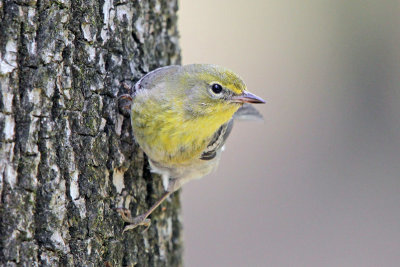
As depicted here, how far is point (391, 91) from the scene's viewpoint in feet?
32.3

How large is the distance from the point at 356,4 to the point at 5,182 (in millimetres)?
8979

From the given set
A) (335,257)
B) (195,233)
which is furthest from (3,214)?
(335,257)

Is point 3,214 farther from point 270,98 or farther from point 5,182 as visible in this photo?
point 270,98

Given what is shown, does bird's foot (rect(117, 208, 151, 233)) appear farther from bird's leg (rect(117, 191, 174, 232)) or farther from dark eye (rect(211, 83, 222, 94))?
dark eye (rect(211, 83, 222, 94))

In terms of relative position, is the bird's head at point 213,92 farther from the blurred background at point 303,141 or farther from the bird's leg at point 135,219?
the blurred background at point 303,141

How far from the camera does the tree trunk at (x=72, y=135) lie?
2688 mm

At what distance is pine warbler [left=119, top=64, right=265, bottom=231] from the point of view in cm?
358

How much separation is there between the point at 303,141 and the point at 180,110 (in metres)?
5.97

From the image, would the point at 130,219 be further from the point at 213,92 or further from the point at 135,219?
the point at 213,92

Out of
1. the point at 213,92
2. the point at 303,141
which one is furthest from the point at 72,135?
the point at 303,141

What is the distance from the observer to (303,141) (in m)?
9.25

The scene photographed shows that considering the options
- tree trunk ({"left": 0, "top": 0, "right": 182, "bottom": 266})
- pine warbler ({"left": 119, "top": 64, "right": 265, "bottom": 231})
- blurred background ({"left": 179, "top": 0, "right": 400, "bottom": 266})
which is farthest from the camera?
blurred background ({"left": 179, "top": 0, "right": 400, "bottom": 266})

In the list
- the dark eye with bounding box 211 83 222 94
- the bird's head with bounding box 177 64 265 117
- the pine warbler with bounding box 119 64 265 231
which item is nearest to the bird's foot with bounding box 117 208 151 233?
the pine warbler with bounding box 119 64 265 231

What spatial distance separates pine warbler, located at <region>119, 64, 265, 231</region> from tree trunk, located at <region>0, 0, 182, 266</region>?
4.8 inches
